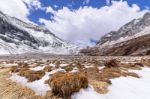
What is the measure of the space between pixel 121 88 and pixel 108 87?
3.52 feet

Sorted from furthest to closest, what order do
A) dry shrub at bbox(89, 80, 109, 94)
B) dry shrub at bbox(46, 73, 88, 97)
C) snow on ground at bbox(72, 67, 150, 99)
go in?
1. dry shrub at bbox(89, 80, 109, 94)
2. snow on ground at bbox(72, 67, 150, 99)
3. dry shrub at bbox(46, 73, 88, 97)

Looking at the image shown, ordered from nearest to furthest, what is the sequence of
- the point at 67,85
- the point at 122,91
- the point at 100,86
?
1. the point at 67,85
2. the point at 122,91
3. the point at 100,86

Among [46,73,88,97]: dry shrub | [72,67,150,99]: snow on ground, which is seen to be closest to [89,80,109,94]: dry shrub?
[72,67,150,99]: snow on ground

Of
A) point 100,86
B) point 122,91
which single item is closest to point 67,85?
point 100,86

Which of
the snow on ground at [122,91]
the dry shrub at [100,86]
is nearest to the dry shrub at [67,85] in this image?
the snow on ground at [122,91]

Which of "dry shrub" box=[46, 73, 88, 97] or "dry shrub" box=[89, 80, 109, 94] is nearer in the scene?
"dry shrub" box=[46, 73, 88, 97]

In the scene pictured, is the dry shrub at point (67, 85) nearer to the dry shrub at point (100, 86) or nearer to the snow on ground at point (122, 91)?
the snow on ground at point (122, 91)

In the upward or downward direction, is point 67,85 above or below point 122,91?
above

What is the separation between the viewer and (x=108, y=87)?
2194cm

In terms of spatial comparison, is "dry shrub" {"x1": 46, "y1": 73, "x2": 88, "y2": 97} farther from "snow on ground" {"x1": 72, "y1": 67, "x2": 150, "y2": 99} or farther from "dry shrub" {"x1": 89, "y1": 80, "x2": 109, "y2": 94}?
"dry shrub" {"x1": 89, "y1": 80, "x2": 109, "y2": 94}

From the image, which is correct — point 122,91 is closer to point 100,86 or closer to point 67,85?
point 100,86

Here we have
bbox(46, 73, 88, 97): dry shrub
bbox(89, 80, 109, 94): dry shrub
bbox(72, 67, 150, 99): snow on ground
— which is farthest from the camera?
bbox(89, 80, 109, 94): dry shrub

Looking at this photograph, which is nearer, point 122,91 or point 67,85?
point 67,85

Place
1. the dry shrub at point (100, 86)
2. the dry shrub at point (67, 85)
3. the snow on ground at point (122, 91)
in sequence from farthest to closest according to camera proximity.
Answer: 1. the dry shrub at point (100, 86)
2. the snow on ground at point (122, 91)
3. the dry shrub at point (67, 85)
